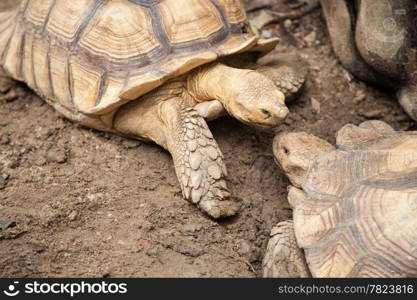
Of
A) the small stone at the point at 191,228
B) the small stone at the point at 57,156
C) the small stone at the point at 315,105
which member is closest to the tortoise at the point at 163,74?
the small stone at the point at 191,228

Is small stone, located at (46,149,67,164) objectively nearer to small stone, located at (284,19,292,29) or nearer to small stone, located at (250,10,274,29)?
small stone, located at (250,10,274,29)

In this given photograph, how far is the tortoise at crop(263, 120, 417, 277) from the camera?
2498 mm

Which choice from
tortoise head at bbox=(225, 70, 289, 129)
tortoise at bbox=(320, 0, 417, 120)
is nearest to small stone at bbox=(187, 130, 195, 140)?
tortoise head at bbox=(225, 70, 289, 129)

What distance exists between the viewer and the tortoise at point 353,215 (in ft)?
8.20

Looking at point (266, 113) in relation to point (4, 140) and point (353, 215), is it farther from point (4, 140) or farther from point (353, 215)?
point (4, 140)

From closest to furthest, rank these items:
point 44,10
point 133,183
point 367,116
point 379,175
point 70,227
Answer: point 379,175 → point 70,227 → point 133,183 → point 44,10 → point 367,116

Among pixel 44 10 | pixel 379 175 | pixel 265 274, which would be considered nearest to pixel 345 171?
pixel 379 175

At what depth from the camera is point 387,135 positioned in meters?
3.08

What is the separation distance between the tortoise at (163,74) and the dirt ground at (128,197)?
156 mm

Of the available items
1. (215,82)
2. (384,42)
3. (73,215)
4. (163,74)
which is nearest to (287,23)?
(384,42)

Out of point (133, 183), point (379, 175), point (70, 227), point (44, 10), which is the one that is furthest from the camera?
point (44, 10)

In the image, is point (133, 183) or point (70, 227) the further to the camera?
point (133, 183)

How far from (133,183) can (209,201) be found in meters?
0.56

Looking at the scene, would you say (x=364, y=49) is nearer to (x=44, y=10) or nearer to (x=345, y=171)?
(x=345, y=171)
